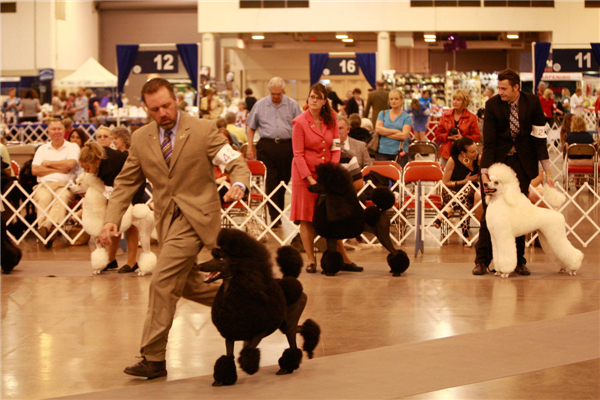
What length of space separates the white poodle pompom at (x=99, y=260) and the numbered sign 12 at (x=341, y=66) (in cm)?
1159

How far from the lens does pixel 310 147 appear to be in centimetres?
548

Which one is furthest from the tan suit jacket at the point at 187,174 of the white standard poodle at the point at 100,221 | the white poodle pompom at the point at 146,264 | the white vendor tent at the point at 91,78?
the white vendor tent at the point at 91,78

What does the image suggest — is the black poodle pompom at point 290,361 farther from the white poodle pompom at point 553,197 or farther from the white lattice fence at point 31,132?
the white lattice fence at point 31,132

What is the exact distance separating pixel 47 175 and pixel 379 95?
247 inches

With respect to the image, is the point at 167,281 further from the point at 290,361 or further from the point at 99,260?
the point at 99,260

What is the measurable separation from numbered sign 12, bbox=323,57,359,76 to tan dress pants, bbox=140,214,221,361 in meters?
13.7

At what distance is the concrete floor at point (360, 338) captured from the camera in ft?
10.1

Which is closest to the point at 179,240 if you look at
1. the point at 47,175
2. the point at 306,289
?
the point at 306,289

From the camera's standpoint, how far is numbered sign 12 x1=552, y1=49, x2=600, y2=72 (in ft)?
43.9

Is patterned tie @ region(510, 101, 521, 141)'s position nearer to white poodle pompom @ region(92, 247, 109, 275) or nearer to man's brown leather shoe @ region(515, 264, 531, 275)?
man's brown leather shoe @ region(515, 264, 531, 275)

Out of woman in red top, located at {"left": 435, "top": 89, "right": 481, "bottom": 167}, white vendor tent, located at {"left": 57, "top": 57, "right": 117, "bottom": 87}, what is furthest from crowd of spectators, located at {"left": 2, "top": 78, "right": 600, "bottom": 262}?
white vendor tent, located at {"left": 57, "top": 57, "right": 117, "bottom": 87}

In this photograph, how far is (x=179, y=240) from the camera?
3.23 metres

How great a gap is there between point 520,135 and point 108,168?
336 cm

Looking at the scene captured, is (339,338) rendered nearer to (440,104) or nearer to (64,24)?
(440,104)
